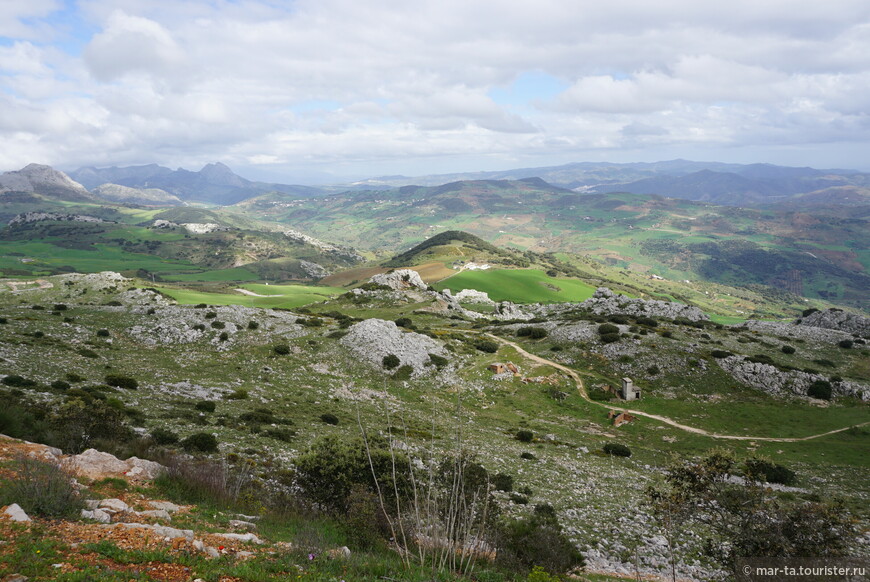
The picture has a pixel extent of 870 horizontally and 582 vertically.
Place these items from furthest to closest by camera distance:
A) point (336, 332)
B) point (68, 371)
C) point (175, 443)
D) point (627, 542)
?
point (336, 332) → point (68, 371) → point (175, 443) → point (627, 542)

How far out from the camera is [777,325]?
93.8 m

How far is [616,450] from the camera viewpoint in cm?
3934

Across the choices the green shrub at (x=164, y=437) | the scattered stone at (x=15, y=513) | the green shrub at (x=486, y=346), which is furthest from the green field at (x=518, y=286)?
the scattered stone at (x=15, y=513)

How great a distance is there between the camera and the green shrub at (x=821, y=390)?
53625 mm

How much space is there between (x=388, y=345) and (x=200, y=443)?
35001mm

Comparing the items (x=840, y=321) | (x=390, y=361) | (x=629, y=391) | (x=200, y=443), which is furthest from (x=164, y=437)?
(x=840, y=321)

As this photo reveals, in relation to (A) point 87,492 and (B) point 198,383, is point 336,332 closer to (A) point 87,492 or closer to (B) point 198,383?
(B) point 198,383

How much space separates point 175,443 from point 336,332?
3713 cm

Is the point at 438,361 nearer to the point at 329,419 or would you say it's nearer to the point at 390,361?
the point at 390,361

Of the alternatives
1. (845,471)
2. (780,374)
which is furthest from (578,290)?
(845,471)

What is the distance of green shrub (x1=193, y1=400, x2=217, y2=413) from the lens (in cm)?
3238

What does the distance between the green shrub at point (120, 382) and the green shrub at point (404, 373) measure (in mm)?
28711

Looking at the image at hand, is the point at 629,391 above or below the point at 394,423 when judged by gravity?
below

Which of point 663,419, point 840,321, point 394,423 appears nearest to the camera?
point 394,423
